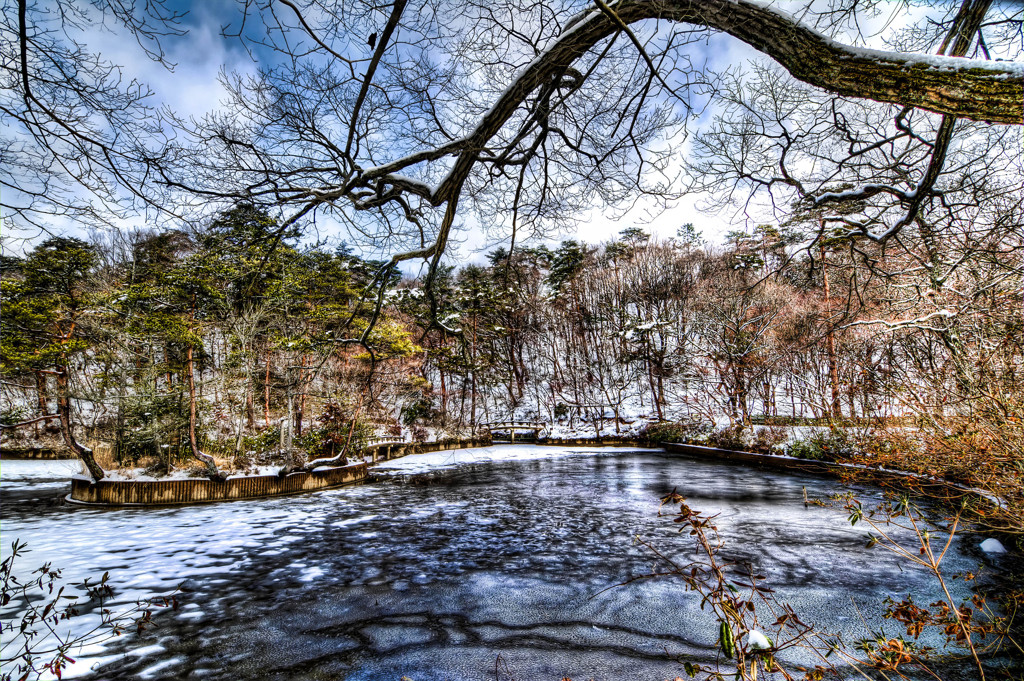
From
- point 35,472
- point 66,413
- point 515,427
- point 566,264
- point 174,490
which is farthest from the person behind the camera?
point 566,264

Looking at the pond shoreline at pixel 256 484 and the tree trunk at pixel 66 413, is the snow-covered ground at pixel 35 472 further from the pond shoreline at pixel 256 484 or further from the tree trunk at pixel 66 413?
the tree trunk at pixel 66 413

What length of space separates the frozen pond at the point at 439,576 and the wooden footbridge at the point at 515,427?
11.8 meters

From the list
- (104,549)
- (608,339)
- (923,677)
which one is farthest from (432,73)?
(608,339)

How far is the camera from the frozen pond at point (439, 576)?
10.9 feet

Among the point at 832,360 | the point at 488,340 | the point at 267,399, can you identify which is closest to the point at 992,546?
the point at 832,360

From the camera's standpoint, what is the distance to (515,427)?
872 inches

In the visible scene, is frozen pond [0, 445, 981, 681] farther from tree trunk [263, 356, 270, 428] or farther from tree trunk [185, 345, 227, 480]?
tree trunk [263, 356, 270, 428]

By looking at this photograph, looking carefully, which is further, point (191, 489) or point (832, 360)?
point (832, 360)

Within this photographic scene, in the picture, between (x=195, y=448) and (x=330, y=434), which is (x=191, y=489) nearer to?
(x=195, y=448)

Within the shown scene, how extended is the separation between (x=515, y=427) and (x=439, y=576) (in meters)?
17.3

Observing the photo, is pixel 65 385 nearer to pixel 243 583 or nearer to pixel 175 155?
pixel 243 583

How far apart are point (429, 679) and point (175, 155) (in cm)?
383

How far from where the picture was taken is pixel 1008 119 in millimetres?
2166

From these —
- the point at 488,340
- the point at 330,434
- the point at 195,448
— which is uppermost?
the point at 488,340
